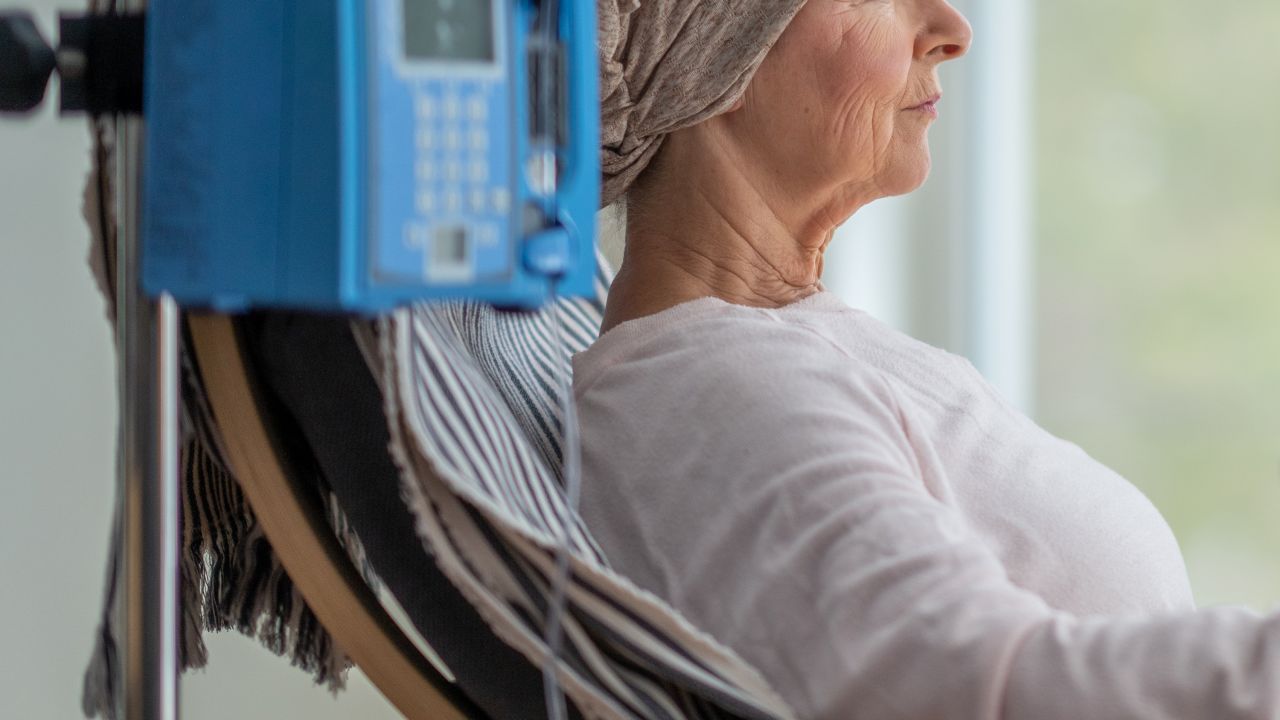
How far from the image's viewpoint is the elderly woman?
28.1 inches

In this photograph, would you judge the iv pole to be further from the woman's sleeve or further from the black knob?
the woman's sleeve

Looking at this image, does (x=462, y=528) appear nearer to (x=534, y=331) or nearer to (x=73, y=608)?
(x=534, y=331)

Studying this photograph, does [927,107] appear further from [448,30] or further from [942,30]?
[448,30]

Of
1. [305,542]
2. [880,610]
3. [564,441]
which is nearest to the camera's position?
[880,610]

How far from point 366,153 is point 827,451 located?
35 cm

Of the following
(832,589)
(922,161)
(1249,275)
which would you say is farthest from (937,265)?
(832,589)

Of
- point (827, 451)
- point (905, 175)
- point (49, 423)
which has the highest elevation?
point (905, 175)

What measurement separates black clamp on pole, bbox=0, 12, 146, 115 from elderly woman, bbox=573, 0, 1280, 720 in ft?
1.31

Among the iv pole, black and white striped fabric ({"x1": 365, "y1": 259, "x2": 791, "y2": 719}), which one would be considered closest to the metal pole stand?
the iv pole

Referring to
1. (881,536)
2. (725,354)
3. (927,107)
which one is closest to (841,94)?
(927,107)

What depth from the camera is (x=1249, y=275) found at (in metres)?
2.65

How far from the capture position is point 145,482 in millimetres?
708

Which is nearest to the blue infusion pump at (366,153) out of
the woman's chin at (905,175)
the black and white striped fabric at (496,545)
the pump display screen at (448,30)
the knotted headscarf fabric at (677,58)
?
the pump display screen at (448,30)

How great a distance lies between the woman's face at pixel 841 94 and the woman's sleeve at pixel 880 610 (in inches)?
13.7
